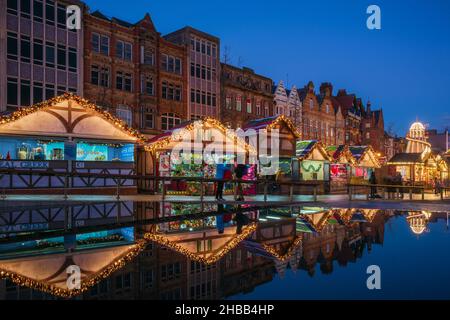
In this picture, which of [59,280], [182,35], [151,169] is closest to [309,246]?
[59,280]

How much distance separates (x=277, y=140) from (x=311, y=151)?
4.17 m

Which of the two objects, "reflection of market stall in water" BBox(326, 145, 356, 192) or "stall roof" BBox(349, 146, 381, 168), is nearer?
"reflection of market stall in water" BBox(326, 145, 356, 192)

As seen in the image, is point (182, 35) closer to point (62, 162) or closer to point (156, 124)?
point (156, 124)

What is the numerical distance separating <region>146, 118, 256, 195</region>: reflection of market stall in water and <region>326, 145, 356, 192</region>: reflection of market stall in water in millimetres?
14225

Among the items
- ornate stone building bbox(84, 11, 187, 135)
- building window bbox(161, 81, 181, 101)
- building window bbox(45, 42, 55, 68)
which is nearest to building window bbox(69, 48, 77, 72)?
ornate stone building bbox(84, 11, 187, 135)

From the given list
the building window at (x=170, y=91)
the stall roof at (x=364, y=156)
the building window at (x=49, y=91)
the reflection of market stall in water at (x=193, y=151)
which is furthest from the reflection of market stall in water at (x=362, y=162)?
the building window at (x=49, y=91)

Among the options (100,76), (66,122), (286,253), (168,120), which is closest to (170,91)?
(168,120)

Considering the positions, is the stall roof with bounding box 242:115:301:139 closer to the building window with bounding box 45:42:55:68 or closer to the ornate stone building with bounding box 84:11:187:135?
the ornate stone building with bounding box 84:11:187:135

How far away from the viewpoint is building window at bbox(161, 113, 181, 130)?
1313 inches

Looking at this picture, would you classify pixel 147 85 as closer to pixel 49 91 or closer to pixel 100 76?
pixel 100 76

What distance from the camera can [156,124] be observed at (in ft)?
106

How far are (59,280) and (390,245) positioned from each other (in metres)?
6.95

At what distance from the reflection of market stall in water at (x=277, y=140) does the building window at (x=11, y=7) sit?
1889cm

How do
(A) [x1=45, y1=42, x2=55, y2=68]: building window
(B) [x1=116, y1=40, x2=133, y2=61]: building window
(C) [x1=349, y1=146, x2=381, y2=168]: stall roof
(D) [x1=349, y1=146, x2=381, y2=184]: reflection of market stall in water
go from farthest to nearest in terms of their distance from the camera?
(C) [x1=349, y1=146, x2=381, y2=168]: stall roof
(D) [x1=349, y1=146, x2=381, y2=184]: reflection of market stall in water
(B) [x1=116, y1=40, x2=133, y2=61]: building window
(A) [x1=45, y1=42, x2=55, y2=68]: building window
